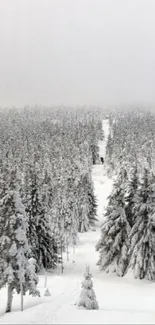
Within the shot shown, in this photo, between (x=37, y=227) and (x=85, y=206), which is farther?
(x=85, y=206)

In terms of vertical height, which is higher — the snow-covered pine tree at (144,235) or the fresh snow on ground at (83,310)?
the snow-covered pine tree at (144,235)

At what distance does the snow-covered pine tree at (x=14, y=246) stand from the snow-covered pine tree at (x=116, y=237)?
14.4m

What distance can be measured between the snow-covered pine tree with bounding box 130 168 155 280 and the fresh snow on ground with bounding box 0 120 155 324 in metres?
1.37

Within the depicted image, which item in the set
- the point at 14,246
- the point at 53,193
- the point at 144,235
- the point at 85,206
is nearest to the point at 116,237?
the point at 144,235

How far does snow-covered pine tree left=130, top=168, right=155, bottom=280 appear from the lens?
38812mm

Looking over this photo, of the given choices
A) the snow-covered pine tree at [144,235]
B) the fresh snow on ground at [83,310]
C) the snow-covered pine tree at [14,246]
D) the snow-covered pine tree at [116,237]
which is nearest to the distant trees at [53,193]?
the snow-covered pine tree at [14,246]

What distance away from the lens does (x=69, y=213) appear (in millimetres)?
70312

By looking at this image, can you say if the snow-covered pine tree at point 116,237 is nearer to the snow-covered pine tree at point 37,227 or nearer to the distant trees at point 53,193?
the snow-covered pine tree at point 37,227

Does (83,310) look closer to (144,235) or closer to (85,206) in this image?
(144,235)

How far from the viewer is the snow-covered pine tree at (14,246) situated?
29.0m

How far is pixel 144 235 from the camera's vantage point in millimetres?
39562

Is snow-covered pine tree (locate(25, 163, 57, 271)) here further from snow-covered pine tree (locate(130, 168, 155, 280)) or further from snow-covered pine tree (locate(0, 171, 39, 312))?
snow-covered pine tree (locate(0, 171, 39, 312))

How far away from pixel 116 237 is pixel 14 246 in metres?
16.3

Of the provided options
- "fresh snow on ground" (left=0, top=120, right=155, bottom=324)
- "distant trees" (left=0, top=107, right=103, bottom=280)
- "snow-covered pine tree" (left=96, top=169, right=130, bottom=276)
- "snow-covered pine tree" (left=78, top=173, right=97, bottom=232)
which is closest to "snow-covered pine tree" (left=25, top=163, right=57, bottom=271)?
Result: "distant trees" (left=0, top=107, right=103, bottom=280)
